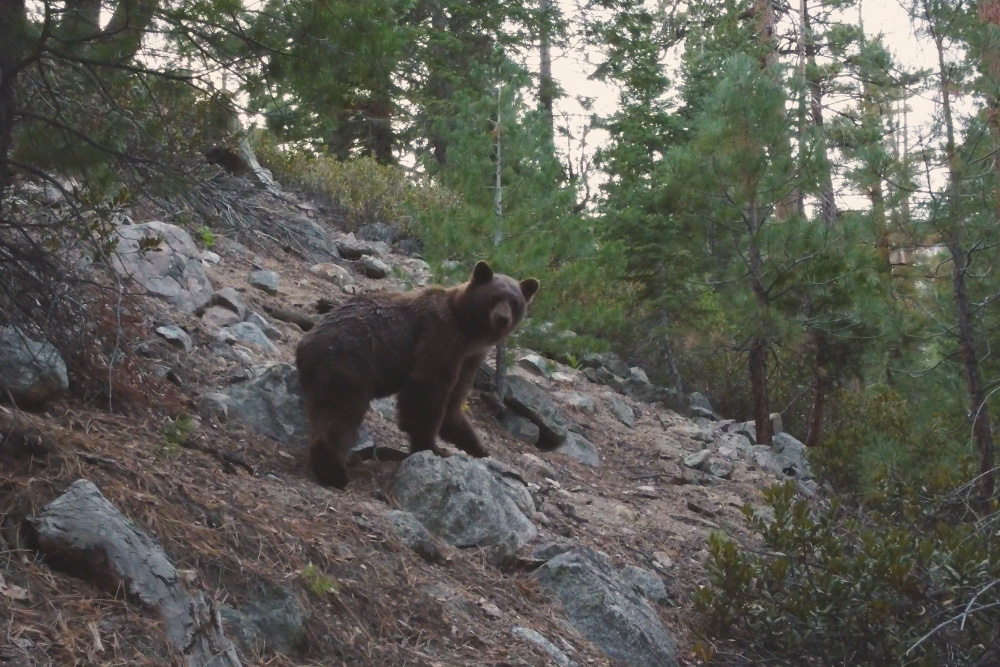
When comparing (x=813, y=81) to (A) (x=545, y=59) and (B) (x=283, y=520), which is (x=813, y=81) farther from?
(B) (x=283, y=520)

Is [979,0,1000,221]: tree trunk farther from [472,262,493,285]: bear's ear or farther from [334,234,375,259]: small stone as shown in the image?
[334,234,375,259]: small stone

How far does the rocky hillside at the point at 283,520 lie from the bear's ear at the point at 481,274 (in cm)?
140

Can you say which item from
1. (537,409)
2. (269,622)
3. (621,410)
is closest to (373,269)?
(537,409)

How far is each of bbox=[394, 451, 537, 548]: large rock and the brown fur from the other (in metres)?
0.43

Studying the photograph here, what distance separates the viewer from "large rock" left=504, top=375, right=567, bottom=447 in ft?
33.9

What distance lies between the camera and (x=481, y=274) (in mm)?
7578

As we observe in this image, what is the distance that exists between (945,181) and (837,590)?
5060 mm

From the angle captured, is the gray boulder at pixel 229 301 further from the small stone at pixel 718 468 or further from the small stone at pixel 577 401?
the small stone at pixel 718 468

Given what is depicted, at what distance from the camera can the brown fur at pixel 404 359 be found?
6504 mm

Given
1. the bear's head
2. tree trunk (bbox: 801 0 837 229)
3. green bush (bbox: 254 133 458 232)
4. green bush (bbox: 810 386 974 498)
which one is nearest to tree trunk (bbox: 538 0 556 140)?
tree trunk (bbox: 801 0 837 229)

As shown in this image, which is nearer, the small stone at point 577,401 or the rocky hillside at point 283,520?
the rocky hillside at point 283,520

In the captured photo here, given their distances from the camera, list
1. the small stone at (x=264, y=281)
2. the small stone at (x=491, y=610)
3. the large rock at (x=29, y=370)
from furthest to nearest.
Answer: the small stone at (x=264, y=281) < the small stone at (x=491, y=610) < the large rock at (x=29, y=370)

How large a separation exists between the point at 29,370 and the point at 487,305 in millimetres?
3411

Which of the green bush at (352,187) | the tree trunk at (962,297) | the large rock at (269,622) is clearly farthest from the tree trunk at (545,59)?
the large rock at (269,622)
